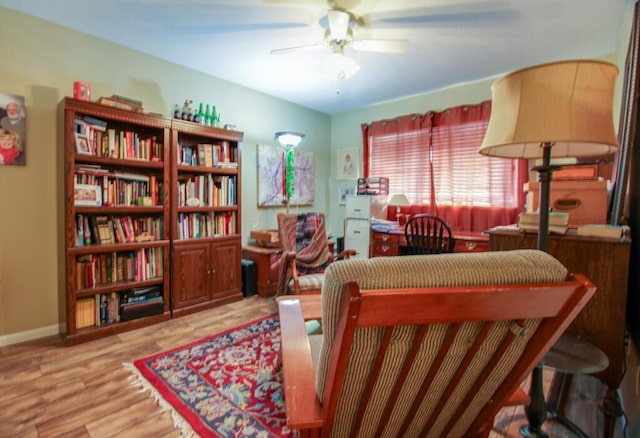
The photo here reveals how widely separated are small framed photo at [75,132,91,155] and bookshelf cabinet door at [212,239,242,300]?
132 cm

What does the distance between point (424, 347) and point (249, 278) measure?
295 cm

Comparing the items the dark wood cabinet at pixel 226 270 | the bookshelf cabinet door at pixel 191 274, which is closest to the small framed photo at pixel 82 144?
the bookshelf cabinet door at pixel 191 274

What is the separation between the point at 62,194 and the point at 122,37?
144 centimetres

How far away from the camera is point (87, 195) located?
7.77ft

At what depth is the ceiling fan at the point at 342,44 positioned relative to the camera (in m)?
2.10

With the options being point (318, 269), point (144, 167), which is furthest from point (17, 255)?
point (318, 269)

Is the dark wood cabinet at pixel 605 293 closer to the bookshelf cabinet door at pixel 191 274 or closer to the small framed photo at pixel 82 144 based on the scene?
the bookshelf cabinet door at pixel 191 274

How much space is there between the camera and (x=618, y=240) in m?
1.27

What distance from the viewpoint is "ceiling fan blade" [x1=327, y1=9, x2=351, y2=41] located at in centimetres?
205

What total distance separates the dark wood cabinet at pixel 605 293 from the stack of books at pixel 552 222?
5 cm

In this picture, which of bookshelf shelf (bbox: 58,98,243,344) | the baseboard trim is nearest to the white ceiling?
bookshelf shelf (bbox: 58,98,243,344)

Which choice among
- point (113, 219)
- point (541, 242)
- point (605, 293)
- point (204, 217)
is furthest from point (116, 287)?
point (605, 293)

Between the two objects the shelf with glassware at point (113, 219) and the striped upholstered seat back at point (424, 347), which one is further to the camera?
the shelf with glassware at point (113, 219)

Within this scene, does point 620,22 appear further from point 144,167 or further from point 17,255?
point 17,255
